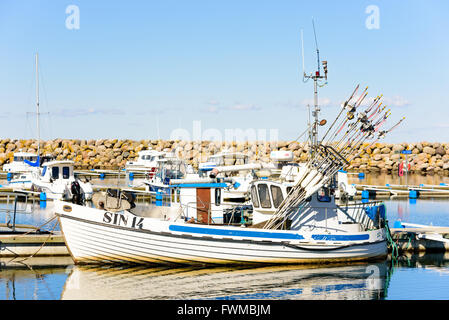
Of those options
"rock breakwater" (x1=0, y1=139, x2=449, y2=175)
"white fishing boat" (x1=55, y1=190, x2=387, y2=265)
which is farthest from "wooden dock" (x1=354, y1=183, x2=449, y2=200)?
"rock breakwater" (x1=0, y1=139, x2=449, y2=175)

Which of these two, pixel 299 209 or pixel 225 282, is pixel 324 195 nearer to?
pixel 299 209

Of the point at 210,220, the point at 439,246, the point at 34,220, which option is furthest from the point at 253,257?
the point at 34,220

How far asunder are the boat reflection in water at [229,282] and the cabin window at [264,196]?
2370 mm

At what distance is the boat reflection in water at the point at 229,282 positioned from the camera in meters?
18.4

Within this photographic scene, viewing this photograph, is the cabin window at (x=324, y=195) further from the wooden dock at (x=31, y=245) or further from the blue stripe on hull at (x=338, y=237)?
the wooden dock at (x=31, y=245)

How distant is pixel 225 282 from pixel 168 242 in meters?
2.78

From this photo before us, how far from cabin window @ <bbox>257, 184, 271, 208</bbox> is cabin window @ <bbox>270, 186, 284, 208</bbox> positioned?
198mm

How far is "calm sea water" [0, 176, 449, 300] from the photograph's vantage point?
60.4 ft

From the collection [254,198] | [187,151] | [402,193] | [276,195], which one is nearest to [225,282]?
[254,198]

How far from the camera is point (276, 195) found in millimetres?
22156

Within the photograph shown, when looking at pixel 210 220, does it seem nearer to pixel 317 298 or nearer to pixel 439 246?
pixel 317 298

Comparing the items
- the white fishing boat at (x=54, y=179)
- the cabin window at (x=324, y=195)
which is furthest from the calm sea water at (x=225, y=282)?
the white fishing boat at (x=54, y=179)

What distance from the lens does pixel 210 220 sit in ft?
75.6
